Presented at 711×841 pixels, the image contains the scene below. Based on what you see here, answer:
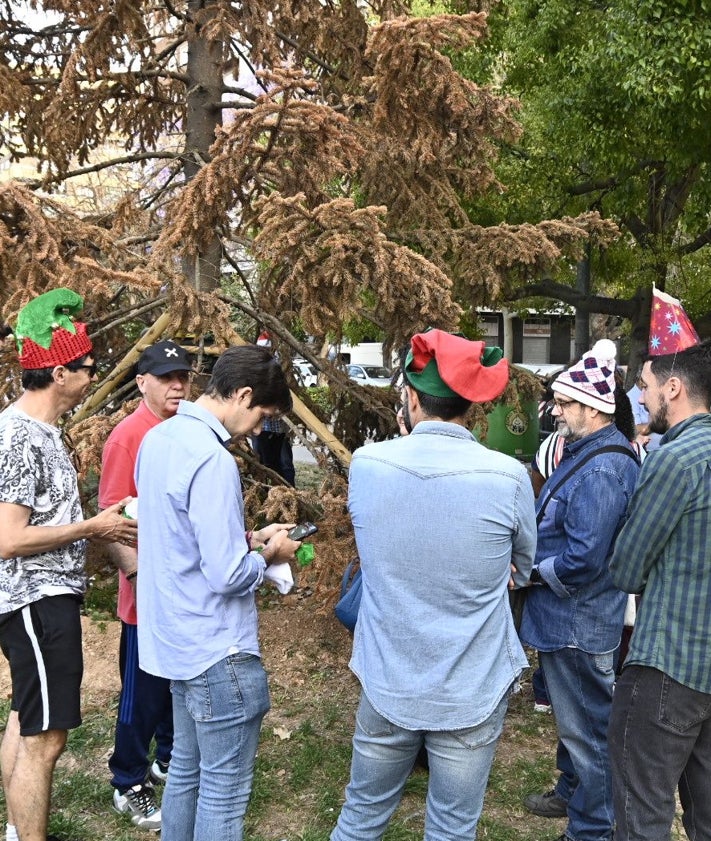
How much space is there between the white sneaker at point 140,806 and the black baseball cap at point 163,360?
177 centimetres

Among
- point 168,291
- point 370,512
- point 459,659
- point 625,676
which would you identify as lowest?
point 625,676

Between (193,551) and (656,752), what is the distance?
1543 mm

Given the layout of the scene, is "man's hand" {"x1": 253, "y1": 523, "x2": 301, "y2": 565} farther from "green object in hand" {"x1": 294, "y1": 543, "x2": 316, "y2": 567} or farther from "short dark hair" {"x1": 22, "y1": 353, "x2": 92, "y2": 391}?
"short dark hair" {"x1": 22, "y1": 353, "x2": 92, "y2": 391}

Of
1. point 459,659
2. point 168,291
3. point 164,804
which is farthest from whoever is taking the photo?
point 168,291

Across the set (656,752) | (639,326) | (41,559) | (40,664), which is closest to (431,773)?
(656,752)

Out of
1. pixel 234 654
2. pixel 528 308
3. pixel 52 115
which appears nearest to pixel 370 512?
pixel 234 654

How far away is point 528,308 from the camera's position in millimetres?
18656

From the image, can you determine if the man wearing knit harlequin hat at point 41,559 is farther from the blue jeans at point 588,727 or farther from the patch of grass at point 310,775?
the blue jeans at point 588,727

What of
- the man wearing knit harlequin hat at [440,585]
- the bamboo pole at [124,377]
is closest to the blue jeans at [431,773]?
the man wearing knit harlequin hat at [440,585]

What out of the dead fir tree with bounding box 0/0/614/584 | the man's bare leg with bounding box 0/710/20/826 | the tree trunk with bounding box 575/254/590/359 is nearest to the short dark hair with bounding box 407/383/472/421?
the man's bare leg with bounding box 0/710/20/826

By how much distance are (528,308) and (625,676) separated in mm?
16584

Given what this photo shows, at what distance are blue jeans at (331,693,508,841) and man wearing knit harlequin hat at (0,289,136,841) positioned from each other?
111cm

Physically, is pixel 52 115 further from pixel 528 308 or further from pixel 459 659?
pixel 528 308

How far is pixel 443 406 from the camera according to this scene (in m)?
2.35
